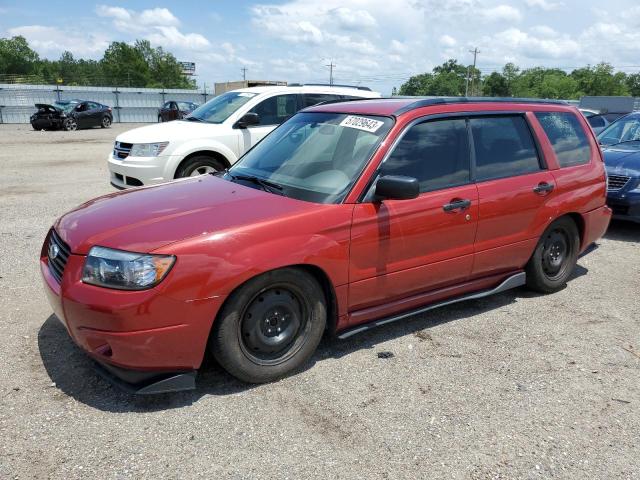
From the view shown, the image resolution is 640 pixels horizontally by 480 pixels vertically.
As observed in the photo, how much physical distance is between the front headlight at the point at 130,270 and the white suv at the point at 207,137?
4.90 metres

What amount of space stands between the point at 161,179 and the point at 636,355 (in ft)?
20.4

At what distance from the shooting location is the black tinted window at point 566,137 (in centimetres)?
486

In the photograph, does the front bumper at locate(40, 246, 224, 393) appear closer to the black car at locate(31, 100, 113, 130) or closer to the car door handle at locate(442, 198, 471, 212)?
the car door handle at locate(442, 198, 471, 212)

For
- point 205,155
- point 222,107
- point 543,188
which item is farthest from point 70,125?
point 543,188

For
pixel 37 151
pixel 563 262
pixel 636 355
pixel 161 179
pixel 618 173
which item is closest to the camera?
pixel 636 355

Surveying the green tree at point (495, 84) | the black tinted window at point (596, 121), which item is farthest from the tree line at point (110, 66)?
the black tinted window at point (596, 121)

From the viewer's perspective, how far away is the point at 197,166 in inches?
315

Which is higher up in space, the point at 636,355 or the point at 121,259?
the point at 121,259

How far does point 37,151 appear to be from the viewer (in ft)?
57.2

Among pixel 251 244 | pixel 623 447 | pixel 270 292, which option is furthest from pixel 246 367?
pixel 623 447

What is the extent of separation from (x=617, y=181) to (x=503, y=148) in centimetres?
367

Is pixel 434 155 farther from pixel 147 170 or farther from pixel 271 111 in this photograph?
pixel 271 111

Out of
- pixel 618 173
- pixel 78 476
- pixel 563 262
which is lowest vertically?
pixel 78 476

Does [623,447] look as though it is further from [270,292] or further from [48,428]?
[48,428]
